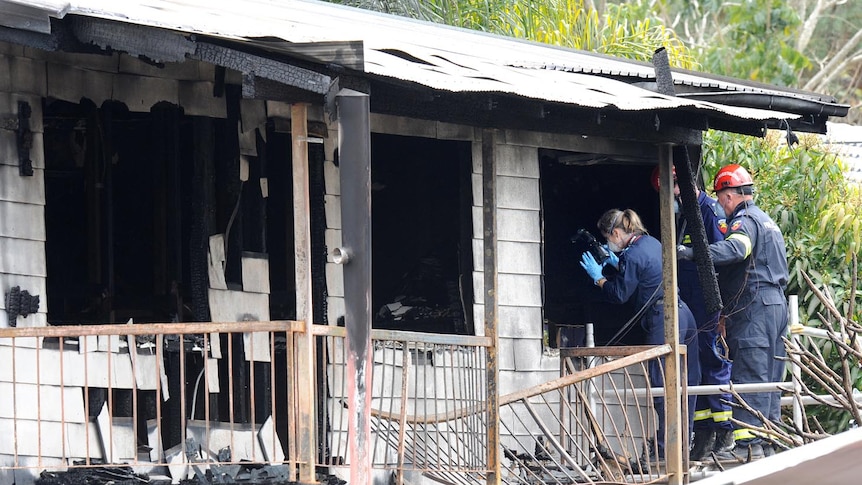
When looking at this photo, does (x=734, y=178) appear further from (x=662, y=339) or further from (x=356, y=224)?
(x=356, y=224)

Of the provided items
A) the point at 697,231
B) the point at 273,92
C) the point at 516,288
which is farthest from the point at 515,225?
the point at 273,92

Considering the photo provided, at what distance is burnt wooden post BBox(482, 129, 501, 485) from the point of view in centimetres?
798

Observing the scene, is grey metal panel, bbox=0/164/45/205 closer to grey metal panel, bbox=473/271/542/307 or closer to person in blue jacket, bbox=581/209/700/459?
grey metal panel, bbox=473/271/542/307

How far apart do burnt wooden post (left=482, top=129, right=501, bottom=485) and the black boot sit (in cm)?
284

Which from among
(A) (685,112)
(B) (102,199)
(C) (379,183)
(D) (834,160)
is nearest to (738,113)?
(A) (685,112)

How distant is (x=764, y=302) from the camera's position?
1023cm

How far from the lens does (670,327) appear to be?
29.2 feet

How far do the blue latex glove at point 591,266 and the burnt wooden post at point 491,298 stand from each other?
7.28ft

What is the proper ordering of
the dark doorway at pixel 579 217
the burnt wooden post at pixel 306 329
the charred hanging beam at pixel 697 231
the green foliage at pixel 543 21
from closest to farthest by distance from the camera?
the burnt wooden post at pixel 306 329 → the charred hanging beam at pixel 697 231 → the dark doorway at pixel 579 217 → the green foliage at pixel 543 21

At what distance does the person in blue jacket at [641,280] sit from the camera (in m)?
10.0

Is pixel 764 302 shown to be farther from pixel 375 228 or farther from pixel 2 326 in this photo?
pixel 2 326

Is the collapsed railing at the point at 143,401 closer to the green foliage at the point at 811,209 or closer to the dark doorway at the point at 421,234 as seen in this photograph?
the dark doorway at the point at 421,234

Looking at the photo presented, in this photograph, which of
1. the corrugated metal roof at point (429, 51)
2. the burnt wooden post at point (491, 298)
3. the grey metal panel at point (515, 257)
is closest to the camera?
the corrugated metal roof at point (429, 51)

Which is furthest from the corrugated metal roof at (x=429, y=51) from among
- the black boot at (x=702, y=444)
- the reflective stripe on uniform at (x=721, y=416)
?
the black boot at (x=702, y=444)
